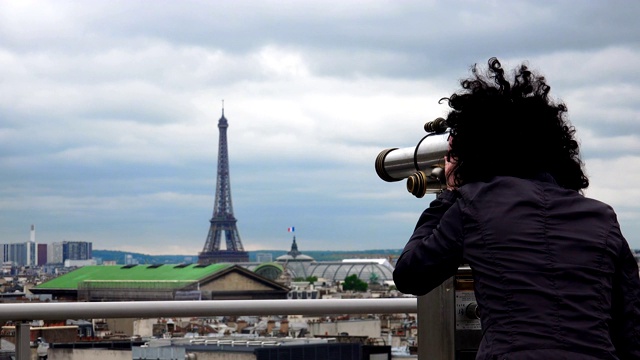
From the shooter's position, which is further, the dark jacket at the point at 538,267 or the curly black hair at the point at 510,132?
the curly black hair at the point at 510,132

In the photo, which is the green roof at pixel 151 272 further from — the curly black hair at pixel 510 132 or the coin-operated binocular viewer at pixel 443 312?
the curly black hair at pixel 510 132

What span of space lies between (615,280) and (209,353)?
1.97m

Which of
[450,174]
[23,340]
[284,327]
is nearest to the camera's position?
[450,174]

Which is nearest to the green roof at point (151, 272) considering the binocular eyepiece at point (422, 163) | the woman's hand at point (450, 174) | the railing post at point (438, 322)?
the railing post at point (438, 322)

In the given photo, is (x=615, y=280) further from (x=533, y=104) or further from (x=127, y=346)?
(x=127, y=346)

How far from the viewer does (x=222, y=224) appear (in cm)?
8938

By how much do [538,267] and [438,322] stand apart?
892mm

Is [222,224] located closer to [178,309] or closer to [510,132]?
[178,309]

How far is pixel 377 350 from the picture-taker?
3701 millimetres

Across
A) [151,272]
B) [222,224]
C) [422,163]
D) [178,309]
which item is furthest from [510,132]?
[222,224]

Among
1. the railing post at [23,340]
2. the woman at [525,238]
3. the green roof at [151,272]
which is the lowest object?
the railing post at [23,340]

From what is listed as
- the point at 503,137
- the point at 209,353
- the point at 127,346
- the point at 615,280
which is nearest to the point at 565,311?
the point at 615,280

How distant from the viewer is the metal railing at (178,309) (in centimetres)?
340

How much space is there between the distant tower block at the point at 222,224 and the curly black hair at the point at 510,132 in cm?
8453
